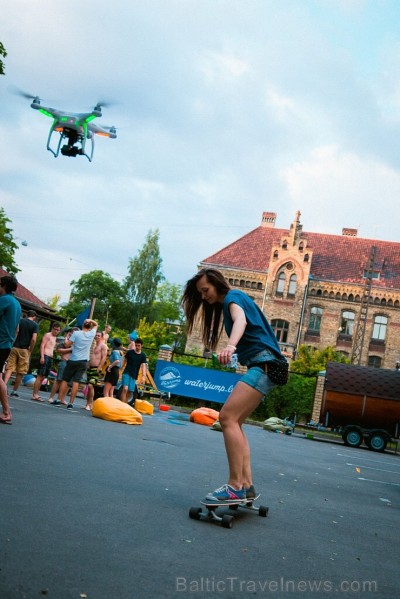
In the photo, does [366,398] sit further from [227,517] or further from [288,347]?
[288,347]

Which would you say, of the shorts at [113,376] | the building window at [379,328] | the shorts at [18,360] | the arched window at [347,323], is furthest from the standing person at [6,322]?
the building window at [379,328]

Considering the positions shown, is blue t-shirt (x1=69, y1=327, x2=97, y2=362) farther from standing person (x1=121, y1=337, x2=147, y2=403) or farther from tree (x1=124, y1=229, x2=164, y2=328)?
tree (x1=124, y1=229, x2=164, y2=328)

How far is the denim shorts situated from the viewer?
5.01m

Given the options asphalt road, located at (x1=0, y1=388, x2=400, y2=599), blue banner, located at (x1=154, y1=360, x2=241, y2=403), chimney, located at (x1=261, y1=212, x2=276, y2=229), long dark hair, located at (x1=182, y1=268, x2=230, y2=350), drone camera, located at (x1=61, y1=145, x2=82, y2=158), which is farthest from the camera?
chimney, located at (x1=261, y1=212, x2=276, y2=229)

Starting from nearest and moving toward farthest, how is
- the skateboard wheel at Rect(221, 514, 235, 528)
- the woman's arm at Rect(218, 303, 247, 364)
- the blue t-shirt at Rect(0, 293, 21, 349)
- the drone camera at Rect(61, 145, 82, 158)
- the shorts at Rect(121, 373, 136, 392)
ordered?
the skateboard wheel at Rect(221, 514, 235, 528) < the woman's arm at Rect(218, 303, 247, 364) < the blue t-shirt at Rect(0, 293, 21, 349) < the shorts at Rect(121, 373, 136, 392) < the drone camera at Rect(61, 145, 82, 158)

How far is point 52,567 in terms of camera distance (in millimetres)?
2949

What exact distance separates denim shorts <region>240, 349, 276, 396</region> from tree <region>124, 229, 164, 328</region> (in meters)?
66.9

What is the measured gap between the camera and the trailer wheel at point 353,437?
23.3 m

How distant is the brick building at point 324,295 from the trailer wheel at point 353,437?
27.5 metres

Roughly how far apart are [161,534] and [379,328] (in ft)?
165

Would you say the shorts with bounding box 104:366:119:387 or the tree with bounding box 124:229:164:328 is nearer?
the shorts with bounding box 104:366:119:387

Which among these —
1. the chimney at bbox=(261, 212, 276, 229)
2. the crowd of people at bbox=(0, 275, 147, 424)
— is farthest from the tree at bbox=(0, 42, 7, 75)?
the chimney at bbox=(261, 212, 276, 229)

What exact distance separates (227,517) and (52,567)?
1801 millimetres

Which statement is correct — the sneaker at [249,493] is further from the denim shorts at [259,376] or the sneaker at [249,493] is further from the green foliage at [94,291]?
the green foliage at [94,291]
